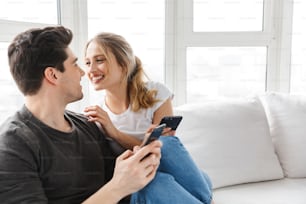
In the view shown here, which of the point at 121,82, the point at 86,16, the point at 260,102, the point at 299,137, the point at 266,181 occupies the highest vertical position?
the point at 86,16

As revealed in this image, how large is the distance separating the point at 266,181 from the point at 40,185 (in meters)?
0.92

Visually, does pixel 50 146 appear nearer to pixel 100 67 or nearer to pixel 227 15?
pixel 100 67

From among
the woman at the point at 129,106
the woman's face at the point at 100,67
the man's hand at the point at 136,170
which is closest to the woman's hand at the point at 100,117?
the woman at the point at 129,106

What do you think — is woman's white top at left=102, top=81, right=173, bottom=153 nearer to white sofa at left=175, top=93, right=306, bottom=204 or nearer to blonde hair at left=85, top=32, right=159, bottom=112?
blonde hair at left=85, top=32, right=159, bottom=112

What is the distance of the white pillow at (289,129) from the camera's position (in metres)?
1.42

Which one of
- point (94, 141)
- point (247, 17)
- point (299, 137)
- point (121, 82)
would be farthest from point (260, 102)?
point (94, 141)

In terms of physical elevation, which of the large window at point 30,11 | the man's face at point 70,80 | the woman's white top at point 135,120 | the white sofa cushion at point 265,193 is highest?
the large window at point 30,11

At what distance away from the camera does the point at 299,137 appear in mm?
1437

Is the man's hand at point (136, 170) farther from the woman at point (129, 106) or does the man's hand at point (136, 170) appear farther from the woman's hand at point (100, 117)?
the woman's hand at point (100, 117)

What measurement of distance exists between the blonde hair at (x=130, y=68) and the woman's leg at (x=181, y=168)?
27 centimetres

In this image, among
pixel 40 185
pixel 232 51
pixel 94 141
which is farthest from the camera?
pixel 232 51

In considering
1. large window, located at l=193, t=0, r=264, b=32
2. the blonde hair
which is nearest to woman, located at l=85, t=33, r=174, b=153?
the blonde hair

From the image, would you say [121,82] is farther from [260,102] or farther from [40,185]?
[260,102]

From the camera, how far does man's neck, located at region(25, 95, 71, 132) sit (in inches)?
34.4
